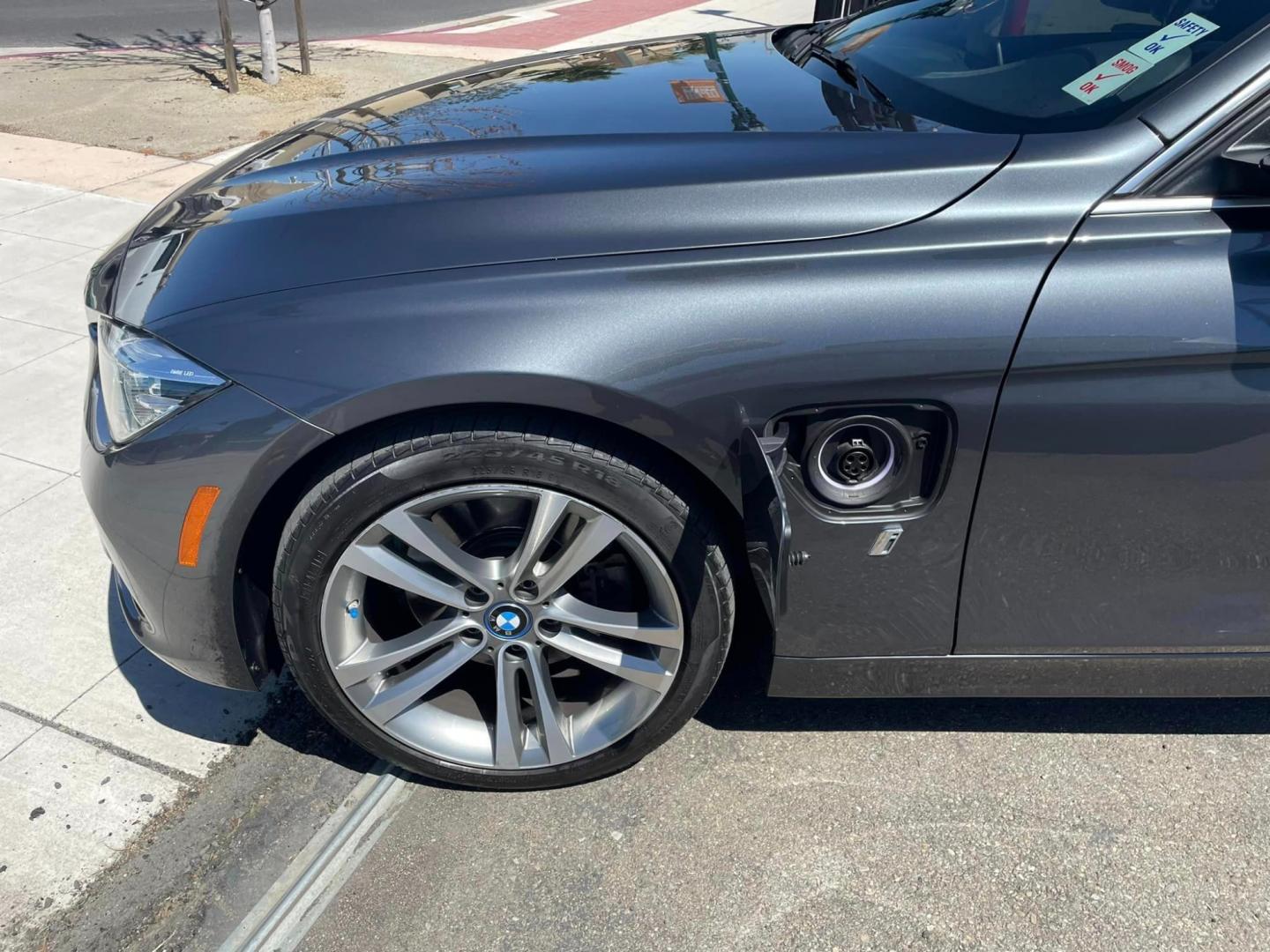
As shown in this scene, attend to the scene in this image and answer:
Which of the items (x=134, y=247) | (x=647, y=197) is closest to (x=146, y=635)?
(x=134, y=247)

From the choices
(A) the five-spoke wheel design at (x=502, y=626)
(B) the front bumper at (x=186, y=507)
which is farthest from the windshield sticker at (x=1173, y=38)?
(B) the front bumper at (x=186, y=507)

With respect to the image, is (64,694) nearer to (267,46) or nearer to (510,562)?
(510,562)

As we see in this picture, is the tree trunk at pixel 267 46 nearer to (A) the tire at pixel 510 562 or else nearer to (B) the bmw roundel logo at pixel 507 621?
(A) the tire at pixel 510 562

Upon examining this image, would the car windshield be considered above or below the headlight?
above

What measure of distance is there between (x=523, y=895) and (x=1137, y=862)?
4.12 feet

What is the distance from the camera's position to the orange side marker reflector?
2.05m

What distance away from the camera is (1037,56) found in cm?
237

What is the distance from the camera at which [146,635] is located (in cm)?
233

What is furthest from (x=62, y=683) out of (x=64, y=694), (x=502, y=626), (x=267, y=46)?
(x=267, y=46)

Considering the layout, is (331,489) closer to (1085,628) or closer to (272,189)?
(272,189)

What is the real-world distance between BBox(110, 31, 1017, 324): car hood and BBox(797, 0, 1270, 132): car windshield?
0.44ft

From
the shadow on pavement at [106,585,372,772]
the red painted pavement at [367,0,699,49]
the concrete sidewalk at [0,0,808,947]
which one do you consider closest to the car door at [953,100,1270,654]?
the shadow on pavement at [106,585,372,772]

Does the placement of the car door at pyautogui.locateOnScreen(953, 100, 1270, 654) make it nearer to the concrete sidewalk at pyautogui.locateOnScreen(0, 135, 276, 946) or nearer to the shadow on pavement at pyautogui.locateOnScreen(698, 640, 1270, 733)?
the shadow on pavement at pyautogui.locateOnScreen(698, 640, 1270, 733)

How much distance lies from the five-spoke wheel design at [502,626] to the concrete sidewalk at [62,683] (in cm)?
61
